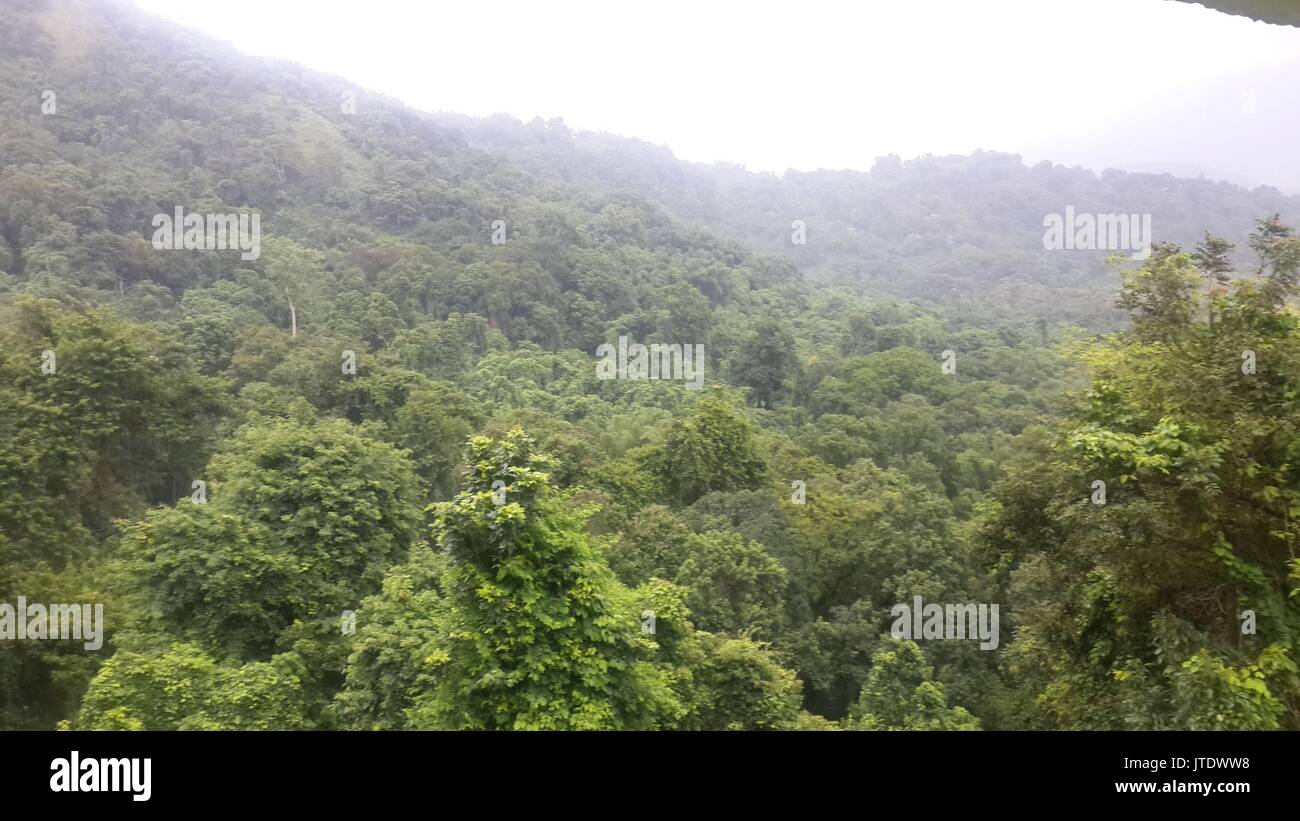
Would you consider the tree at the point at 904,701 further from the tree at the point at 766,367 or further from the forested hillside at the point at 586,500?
the tree at the point at 766,367

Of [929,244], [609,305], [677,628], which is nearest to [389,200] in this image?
[609,305]

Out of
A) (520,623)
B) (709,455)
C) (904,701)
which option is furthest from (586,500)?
(520,623)

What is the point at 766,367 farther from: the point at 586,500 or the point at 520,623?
the point at 520,623

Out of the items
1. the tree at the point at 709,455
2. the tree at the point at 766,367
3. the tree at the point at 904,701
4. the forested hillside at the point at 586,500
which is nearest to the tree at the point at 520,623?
the forested hillside at the point at 586,500

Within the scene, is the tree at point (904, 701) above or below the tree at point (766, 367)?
below

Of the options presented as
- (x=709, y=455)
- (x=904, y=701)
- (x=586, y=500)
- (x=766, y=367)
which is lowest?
(x=904, y=701)

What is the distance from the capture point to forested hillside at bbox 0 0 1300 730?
563 cm

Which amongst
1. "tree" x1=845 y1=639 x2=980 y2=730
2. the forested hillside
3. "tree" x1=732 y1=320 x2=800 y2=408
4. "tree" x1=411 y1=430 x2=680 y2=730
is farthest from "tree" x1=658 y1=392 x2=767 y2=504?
"tree" x1=732 y1=320 x2=800 y2=408

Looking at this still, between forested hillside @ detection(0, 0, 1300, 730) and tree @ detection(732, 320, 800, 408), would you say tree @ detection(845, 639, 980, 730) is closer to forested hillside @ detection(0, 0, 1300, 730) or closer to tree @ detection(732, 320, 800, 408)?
forested hillside @ detection(0, 0, 1300, 730)

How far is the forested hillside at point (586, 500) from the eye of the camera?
5629 mm

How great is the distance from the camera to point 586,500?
1495cm

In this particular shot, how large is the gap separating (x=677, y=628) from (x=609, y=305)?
131 ft

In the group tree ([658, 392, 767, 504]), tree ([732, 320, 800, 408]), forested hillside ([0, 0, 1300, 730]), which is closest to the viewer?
forested hillside ([0, 0, 1300, 730])

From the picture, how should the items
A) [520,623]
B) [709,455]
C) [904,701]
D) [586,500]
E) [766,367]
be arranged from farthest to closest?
[766,367] < [709,455] < [586,500] < [904,701] < [520,623]
